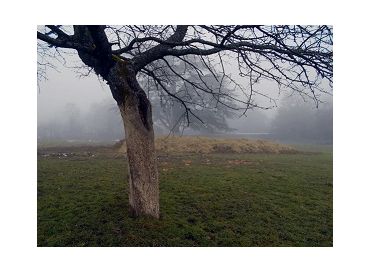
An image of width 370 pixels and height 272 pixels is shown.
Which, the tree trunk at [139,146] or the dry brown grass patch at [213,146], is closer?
the tree trunk at [139,146]

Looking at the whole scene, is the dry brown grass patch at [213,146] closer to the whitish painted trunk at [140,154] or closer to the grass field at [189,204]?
the grass field at [189,204]

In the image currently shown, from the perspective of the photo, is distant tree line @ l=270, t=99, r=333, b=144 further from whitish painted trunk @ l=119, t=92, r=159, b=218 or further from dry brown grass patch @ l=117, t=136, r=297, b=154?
whitish painted trunk @ l=119, t=92, r=159, b=218

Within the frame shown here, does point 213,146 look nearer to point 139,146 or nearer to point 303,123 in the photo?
point 303,123

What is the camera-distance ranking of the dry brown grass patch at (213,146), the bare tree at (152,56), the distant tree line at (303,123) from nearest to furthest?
the bare tree at (152,56) → the distant tree line at (303,123) → the dry brown grass patch at (213,146)

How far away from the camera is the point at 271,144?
16.5 ft

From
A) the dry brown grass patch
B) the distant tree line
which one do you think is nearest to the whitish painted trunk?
the dry brown grass patch

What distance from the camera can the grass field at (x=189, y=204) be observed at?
10.3ft

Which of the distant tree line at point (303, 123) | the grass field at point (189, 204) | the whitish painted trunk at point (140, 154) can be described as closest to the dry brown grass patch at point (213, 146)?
the grass field at point (189, 204)

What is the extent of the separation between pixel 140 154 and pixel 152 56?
1.19 meters

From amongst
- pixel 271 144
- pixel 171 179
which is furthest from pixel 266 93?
pixel 171 179

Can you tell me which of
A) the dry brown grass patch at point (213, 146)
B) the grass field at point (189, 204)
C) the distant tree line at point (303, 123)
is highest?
the distant tree line at point (303, 123)

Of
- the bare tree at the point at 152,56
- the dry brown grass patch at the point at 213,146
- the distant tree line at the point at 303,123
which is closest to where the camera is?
the bare tree at the point at 152,56

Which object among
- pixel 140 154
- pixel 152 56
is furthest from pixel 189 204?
pixel 152 56
